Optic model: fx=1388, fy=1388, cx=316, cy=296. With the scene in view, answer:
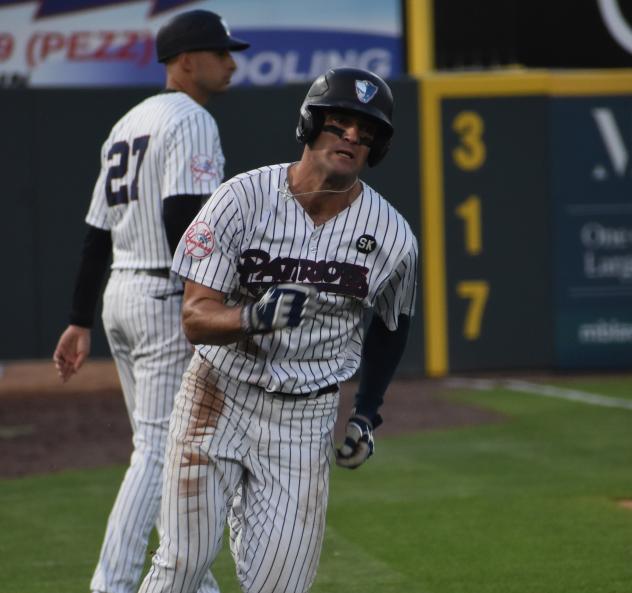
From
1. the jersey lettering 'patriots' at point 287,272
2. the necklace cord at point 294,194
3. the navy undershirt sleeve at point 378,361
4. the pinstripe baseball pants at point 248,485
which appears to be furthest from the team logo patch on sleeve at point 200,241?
the navy undershirt sleeve at point 378,361

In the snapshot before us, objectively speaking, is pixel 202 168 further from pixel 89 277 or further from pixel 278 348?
pixel 278 348

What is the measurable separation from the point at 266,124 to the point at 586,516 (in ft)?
18.9

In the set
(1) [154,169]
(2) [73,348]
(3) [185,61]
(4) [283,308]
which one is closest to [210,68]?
(3) [185,61]

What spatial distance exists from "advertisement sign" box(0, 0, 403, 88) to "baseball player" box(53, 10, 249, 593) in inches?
305

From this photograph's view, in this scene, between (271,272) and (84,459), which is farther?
(84,459)

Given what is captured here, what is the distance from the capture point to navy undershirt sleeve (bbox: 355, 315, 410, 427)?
159 inches

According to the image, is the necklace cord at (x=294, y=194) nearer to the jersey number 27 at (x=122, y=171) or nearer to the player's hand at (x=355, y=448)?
the player's hand at (x=355, y=448)

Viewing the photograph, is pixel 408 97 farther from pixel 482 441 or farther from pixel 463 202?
pixel 482 441

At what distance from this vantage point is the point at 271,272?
3723 mm

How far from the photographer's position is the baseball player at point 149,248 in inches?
193

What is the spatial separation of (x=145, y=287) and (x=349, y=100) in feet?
5.47

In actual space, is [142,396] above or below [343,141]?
below

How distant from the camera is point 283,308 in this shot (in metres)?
3.35

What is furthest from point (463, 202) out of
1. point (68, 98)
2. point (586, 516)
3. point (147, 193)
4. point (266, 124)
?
point (147, 193)
